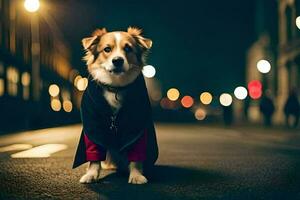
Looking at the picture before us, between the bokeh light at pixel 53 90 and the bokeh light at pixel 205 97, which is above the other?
the bokeh light at pixel 53 90

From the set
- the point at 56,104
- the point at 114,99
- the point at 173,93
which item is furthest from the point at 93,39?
the point at 173,93

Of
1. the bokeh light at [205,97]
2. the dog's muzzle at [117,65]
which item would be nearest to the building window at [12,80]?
the dog's muzzle at [117,65]

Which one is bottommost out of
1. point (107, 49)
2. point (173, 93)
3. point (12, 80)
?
point (173, 93)

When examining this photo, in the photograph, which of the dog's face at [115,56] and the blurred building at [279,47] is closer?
the dog's face at [115,56]

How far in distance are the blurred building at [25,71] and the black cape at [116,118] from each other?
1620cm

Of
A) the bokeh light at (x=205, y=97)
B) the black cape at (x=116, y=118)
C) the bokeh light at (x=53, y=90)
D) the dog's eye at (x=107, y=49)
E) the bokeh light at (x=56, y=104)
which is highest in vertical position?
the dog's eye at (x=107, y=49)

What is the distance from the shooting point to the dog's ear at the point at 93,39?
585 centimetres

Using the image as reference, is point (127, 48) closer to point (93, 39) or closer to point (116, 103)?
point (93, 39)

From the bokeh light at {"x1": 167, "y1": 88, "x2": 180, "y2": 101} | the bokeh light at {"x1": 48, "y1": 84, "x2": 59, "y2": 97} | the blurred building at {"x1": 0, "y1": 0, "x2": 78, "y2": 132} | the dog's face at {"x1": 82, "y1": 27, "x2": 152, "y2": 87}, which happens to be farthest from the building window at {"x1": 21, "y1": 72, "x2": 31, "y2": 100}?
the bokeh light at {"x1": 167, "y1": 88, "x2": 180, "y2": 101}

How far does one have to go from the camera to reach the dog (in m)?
5.68

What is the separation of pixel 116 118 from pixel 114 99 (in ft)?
0.74

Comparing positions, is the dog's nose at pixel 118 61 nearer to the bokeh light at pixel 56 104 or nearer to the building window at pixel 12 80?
the building window at pixel 12 80

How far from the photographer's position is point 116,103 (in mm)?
5789

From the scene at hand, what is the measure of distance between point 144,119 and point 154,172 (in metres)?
1.17
